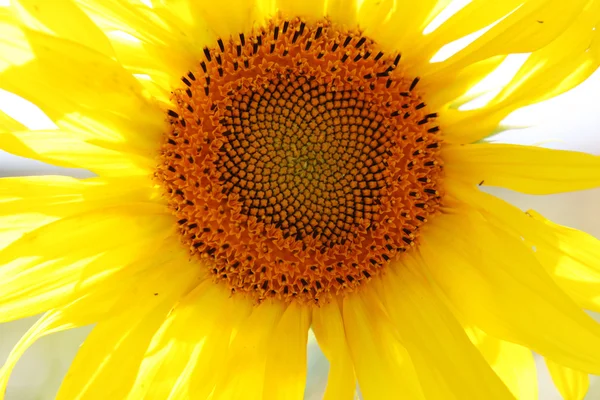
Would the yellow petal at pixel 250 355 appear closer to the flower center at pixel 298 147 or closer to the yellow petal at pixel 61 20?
the flower center at pixel 298 147

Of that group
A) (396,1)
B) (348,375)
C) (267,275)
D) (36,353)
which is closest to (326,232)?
(267,275)

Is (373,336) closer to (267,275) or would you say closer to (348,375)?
(348,375)

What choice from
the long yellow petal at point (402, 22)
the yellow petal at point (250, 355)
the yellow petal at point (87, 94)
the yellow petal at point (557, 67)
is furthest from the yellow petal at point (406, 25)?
the yellow petal at point (250, 355)

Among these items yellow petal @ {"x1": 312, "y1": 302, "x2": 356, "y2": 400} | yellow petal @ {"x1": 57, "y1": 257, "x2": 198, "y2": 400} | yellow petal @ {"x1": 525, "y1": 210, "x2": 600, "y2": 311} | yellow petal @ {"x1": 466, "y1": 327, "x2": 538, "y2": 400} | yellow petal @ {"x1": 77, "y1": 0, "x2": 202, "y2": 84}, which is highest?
yellow petal @ {"x1": 77, "y1": 0, "x2": 202, "y2": 84}

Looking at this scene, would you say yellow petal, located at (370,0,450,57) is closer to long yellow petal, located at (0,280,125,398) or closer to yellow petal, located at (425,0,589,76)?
yellow petal, located at (425,0,589,76)

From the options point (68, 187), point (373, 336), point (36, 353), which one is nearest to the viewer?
point (68, 187)

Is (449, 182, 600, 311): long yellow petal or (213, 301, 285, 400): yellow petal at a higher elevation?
(449, 182, 600, 311): long yellow petal

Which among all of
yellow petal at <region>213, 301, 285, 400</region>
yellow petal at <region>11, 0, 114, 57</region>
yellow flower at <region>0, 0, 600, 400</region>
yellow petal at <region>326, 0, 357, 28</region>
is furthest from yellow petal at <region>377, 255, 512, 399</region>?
yellow petal at <region>11, 0, 114, 57</region>
